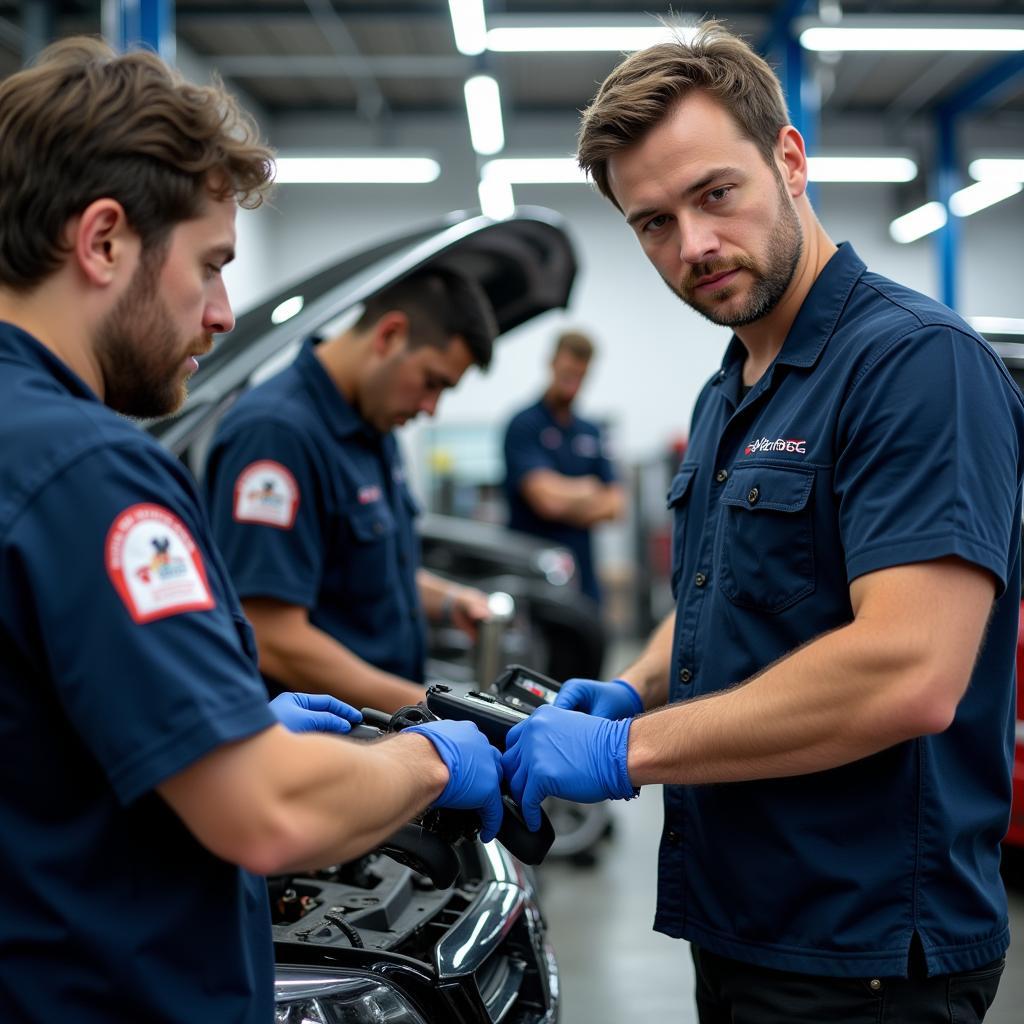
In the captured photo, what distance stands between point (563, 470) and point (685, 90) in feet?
12.5

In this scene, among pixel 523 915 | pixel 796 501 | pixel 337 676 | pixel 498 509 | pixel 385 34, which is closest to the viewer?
pixel 796 501

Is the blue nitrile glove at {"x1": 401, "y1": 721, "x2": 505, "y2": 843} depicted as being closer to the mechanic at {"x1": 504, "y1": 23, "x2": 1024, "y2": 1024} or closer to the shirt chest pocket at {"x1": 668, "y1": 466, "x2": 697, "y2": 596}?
the mechanic at {"x1": 504, "y1": 23, "x2": 1024, "y2": 1024}

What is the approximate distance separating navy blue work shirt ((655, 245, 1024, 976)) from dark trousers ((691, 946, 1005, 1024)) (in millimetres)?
24

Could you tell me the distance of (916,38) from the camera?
7191mm

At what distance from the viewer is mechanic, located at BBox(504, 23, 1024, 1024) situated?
112 cm

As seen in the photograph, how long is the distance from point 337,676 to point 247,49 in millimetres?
8578

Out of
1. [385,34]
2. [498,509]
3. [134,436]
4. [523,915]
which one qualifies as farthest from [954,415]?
[498,509]

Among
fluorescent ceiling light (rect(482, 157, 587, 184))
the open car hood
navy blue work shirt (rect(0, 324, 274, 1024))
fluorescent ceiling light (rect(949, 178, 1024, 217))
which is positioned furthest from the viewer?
fluorescent ceiling light (rect(949, 178, 1024, 217))

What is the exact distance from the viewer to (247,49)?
9.25 meters

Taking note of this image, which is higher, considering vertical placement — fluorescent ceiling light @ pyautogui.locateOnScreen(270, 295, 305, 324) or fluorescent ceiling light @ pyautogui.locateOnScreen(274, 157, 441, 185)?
fluorescent ceiling light @ pyautogui.locateOnScreen(274, 157, 441, 185)

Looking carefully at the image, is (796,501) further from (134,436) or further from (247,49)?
(247,49)

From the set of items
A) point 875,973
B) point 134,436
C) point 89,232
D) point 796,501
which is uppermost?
point 89,232

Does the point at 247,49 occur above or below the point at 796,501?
above

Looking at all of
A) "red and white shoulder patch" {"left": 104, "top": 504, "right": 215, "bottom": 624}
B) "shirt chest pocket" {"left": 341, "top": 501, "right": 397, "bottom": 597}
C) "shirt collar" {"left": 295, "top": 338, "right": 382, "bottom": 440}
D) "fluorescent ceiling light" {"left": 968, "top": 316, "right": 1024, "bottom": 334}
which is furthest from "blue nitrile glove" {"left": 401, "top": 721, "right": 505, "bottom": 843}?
"fluorescent ceiling light" {"left": 968, "top": 316, "right": 1024, "bottom": 334}
